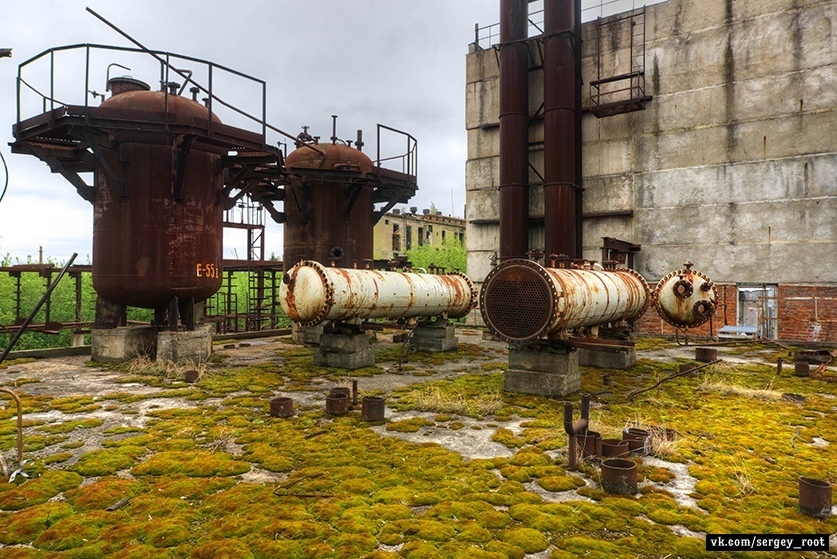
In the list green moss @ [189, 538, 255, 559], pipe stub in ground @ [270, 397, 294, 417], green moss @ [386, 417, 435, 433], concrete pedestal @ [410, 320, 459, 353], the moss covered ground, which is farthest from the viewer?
concrete pedestal @ [410, 320, 459, 353]

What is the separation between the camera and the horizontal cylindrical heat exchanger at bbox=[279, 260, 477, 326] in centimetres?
1154

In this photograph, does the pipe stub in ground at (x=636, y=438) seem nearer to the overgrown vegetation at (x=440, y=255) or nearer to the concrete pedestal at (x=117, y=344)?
the concrete pedestal at (x=117, y=344)

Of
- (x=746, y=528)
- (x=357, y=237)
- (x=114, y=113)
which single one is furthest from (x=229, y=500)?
(x=357, y=237)

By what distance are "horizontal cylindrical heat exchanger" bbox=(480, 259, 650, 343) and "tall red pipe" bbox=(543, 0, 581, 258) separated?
7.52 m

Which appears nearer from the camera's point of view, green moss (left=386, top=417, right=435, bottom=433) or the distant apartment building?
green moss (left=386, top=417, right=435, bottom=433)

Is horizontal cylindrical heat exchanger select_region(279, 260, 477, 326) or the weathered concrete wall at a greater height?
the weathered concrete wall

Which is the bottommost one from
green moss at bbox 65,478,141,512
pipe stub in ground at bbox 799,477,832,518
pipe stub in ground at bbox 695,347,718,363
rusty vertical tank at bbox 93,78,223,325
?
green moss at bbox 65,478,141,512

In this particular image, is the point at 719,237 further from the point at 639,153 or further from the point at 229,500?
the point at 229,500

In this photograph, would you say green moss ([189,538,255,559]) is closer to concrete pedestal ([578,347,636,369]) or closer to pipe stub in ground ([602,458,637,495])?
pipe stub in ground ([602,458,637,495])

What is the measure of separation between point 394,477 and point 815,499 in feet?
13.1

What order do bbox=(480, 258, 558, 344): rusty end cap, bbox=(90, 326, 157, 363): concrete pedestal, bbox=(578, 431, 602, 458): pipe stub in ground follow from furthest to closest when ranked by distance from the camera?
bbox=(90, 326, 157, 363): concrete pedestal, bbox=(480, 258, 558, 344): rusty end cap, bbox=(578, 431, 602, 458): pipe stub in ground

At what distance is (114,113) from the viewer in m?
11.4

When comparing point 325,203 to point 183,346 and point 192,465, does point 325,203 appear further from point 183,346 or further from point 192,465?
point 192,465

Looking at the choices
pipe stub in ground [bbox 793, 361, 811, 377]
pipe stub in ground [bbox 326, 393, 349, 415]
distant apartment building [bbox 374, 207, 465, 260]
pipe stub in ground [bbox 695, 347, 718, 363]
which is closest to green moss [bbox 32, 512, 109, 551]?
pipe stub in ground [bbox 326, 393, 349, 415]
